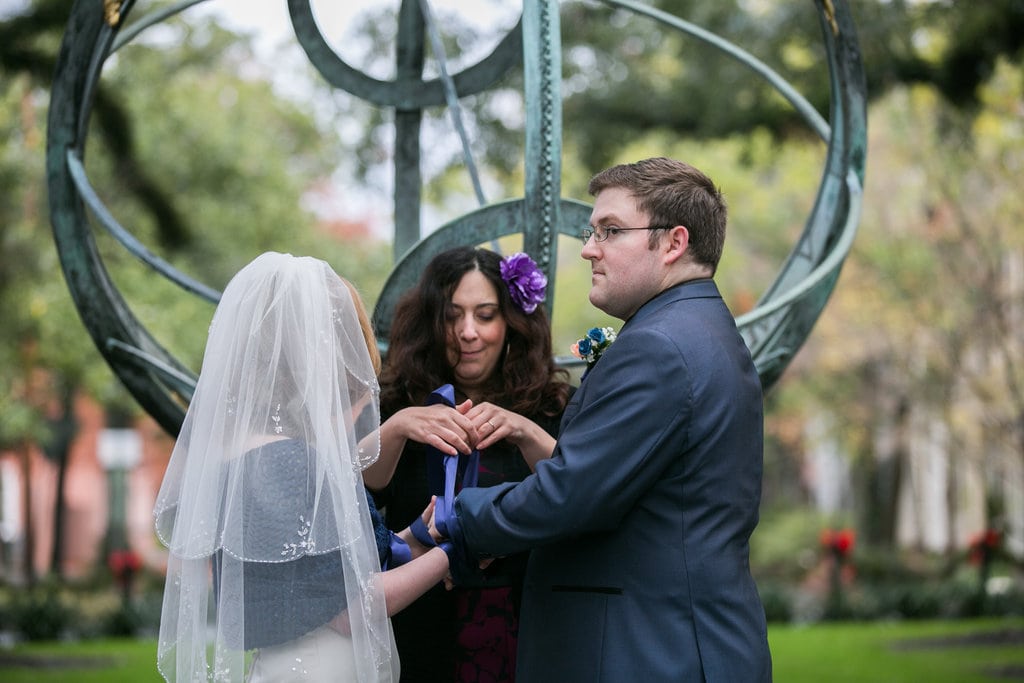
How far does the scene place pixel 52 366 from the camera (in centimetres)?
1514

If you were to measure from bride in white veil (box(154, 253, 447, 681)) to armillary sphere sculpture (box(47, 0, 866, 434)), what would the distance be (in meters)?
0.95

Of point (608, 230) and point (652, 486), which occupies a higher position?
point (608, 230)

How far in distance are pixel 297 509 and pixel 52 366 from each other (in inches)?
526

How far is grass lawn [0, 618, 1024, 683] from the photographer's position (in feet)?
32.1

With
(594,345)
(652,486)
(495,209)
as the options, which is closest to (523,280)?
(594,345)

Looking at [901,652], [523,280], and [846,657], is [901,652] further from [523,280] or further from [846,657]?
[523,280]

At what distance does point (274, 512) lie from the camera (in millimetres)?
2754

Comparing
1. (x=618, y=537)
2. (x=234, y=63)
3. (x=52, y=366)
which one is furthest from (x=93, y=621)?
(x=618, y=537)

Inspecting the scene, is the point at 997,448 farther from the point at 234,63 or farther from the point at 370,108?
the point at 234,63

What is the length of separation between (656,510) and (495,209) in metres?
1.40

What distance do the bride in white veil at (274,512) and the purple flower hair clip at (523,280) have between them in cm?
70

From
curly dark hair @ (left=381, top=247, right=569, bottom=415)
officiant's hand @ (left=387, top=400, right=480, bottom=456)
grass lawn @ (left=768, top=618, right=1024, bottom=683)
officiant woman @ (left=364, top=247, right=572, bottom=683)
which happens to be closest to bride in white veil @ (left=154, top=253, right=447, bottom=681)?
officiant's hand @ (left=387, top=400, right=480, bottom=456)

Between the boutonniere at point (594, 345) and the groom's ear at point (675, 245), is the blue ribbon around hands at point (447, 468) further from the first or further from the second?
the groom's ear at point (675, 245)

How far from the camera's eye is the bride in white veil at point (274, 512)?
9.04 feet
